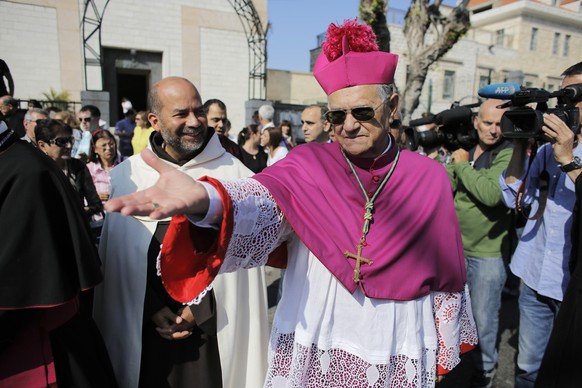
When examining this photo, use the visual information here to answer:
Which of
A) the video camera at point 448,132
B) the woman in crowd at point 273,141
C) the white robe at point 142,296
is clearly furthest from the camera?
the woman in crowd at point 273,141

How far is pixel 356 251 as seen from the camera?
1634 mm

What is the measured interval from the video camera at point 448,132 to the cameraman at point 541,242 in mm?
458

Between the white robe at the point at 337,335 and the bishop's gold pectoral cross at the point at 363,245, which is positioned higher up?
the bishop's gold pectoral cross at the point at 363,245

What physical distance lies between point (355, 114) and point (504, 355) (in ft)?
11.0

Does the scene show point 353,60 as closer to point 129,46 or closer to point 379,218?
point 379,218

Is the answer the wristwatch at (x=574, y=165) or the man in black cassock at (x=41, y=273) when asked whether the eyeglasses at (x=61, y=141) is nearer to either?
the man in black cassock at (x=41, y=273)

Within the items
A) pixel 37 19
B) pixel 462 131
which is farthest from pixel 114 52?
pixel 462 131

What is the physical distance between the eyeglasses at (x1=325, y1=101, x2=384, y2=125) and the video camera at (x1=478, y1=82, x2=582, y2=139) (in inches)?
42.5

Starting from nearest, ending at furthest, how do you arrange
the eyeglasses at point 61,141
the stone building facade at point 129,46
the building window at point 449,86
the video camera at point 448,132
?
the video camera at point 448,132 < the eyeglasses at point 61,141 < the stone building facade at point 129,46 < the building window at point 449,86

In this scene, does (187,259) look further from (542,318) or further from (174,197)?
(542,318)

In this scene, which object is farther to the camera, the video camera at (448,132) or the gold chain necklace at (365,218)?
the video camera at (448,132)

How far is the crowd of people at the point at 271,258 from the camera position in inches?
57.4

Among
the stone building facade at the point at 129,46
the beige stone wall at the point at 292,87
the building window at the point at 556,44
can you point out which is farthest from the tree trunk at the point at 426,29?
the building window at the point at 556,44

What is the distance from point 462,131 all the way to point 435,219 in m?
1.53
